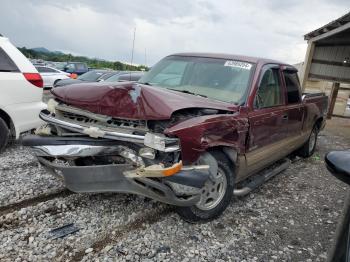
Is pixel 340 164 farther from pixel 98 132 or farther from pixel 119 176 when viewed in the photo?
pixel 98 132

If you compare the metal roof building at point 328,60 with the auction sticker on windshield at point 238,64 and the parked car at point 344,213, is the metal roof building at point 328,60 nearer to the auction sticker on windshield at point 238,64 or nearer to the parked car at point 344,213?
the auction sticker on windshield at point 238,64

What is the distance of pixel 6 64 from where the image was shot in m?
4.96

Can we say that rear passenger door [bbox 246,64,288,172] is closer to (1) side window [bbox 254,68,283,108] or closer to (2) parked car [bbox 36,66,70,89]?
(1) side window [bbox 254,68,283,108]

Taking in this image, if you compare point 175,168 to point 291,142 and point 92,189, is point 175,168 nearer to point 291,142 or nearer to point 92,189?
point 92,189

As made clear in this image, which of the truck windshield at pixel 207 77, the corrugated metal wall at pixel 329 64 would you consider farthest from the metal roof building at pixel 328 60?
the truck windshield at pixel 207 77

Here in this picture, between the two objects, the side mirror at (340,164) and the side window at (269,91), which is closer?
the side mirror at (340,164)

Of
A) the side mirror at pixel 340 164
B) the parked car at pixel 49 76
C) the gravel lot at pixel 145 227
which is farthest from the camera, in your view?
the parked car at pixel 49 76

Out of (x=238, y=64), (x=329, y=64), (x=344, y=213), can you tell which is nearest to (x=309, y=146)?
(x=238, y=64)

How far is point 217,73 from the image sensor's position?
13.4 feet

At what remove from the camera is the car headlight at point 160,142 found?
2736 millimetres

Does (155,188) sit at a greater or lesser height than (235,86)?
lesser

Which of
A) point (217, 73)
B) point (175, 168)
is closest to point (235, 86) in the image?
point (217, 73)

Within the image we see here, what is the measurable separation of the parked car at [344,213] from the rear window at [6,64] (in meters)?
4.80

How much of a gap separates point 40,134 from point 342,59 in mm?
13003
